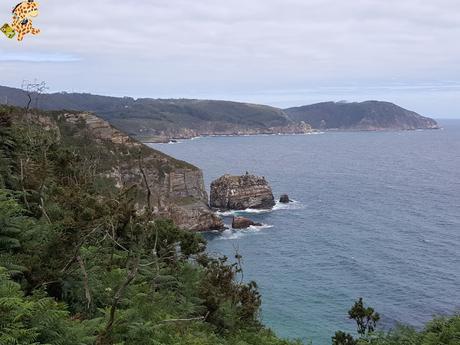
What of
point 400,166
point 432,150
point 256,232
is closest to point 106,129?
point 256,232

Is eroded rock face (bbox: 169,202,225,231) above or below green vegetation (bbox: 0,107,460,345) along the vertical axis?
below

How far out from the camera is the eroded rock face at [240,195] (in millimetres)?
88125

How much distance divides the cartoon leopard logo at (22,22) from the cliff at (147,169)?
202 ft

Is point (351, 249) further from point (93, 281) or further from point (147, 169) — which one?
point (93, 281)

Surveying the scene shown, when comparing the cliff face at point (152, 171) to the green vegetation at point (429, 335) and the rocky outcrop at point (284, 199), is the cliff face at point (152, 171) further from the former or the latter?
the green vegetation at point (429, 335)

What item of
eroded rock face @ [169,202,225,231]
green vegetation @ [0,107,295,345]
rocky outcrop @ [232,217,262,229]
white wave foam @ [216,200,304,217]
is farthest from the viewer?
white wave foam @ [216,200,304,217]

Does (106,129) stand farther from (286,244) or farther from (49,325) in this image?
(49,325)

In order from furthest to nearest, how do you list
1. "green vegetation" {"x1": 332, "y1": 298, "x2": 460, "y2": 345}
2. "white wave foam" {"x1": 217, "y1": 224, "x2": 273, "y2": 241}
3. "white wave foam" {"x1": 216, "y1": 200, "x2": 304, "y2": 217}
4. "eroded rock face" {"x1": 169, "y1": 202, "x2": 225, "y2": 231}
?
1. "white wave foam" {"x1": 216, "y1": 200, "x2": 304, "y2": 217}
2. "eroded rock face" {"x1": 169, "y1": 202, "x2": 225, "y2": 231}
3. "white wave foam" {"x1": 217, "y1": 224, "x2": 273, "y2": 241}
4. "green vegetation" {"x1": 332, "y1": 298, "x2": 460, "y2": 345}

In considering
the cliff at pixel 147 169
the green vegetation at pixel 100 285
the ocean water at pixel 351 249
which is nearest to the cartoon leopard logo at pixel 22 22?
the green vegetation at pixel 100 285

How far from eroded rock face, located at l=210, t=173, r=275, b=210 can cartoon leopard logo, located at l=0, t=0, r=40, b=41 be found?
7646 cm

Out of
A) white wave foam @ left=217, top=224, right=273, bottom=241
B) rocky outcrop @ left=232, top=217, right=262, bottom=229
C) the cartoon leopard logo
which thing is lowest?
white wave foam @ left=217, top=224, right=273, bottom=241

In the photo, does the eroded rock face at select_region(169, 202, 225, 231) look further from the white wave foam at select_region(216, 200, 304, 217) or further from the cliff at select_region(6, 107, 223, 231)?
the white wave foam at select_region(216, 200, 304, 217)

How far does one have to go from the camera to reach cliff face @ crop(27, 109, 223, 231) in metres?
74.1

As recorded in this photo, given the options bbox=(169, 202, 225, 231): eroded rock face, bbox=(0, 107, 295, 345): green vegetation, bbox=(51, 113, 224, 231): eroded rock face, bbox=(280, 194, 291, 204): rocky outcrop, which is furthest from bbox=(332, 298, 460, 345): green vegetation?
bbox=(280, 194, 291, 204): rocky outcrop
